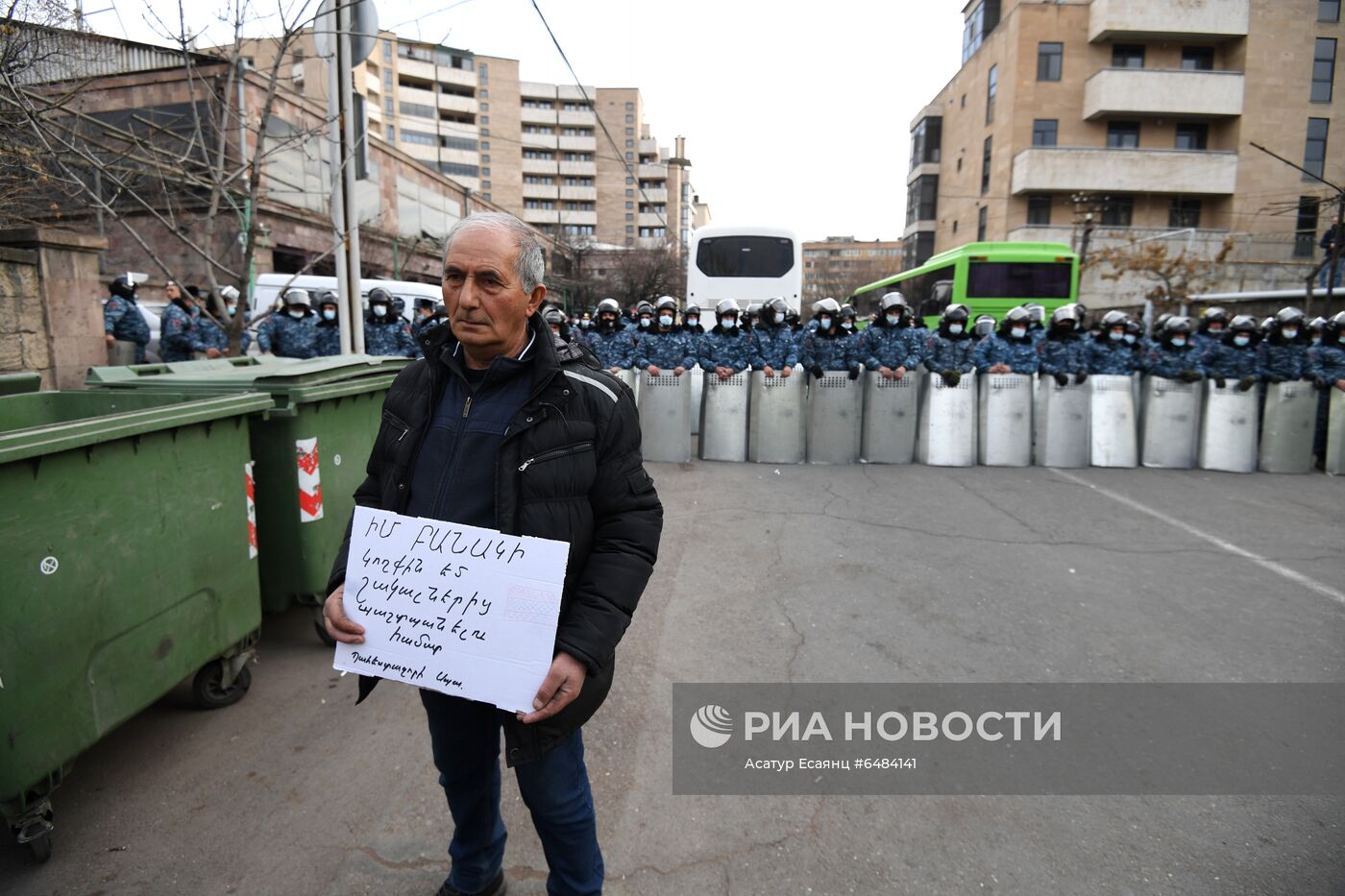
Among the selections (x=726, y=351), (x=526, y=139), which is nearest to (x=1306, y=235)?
(x=726, y=351)

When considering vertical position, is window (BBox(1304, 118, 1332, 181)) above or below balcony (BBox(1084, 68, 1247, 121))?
below

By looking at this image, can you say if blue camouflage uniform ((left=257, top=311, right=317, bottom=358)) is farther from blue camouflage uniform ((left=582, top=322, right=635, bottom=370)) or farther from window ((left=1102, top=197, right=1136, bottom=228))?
window ((left=1102, top=197, right=1136, bottom=228))

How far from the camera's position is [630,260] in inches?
1522

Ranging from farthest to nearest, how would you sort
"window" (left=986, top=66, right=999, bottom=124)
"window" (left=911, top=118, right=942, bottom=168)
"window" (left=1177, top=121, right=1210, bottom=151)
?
"window" (left=911, top=118, right=942, bottom=168) < "window" (left=986, top=66, right=999, bottom=124) < "window" (left=1177, top=121, right=1210, bottom=151)

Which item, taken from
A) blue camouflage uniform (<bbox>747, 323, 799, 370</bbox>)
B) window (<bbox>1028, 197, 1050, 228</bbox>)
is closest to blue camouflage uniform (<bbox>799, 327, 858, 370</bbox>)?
blue camouflage uniform (<bbox>747, 323, 799, 370</bbox>)

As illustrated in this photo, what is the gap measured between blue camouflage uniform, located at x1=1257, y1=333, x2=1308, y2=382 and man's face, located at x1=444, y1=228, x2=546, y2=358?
10.4m

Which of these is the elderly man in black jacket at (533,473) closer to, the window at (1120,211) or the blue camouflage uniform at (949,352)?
the blue camouflage uniform at (949,352)

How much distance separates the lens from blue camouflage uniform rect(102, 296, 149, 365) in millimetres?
8805

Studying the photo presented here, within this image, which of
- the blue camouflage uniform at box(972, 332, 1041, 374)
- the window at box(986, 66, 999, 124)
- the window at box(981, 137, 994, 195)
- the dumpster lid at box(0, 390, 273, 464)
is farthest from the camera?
the window at box(981, 137, 994, 195)

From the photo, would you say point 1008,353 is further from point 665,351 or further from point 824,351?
point 665,351

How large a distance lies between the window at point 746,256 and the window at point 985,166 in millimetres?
32225

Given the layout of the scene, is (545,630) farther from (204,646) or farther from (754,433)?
(754,433)

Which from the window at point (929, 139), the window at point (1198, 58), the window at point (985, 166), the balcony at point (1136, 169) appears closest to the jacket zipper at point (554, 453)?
the balcony at point (1136, 169)

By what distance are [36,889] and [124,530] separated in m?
1.15
